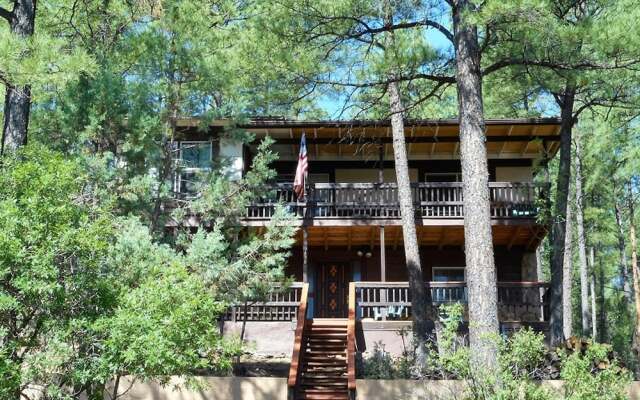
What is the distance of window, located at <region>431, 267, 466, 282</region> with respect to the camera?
19359 millimetres

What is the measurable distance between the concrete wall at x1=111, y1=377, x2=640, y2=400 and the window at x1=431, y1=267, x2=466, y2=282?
7.93 meters

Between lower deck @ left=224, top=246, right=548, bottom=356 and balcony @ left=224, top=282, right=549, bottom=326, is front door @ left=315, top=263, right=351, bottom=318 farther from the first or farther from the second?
balcony @ left=224, top=282, right=549, bottom=326

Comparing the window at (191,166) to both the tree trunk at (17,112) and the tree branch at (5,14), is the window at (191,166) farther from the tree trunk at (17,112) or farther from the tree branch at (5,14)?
the tree branch at (5,14)

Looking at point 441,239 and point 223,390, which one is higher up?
point 441,239

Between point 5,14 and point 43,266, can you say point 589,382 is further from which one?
point 5,14

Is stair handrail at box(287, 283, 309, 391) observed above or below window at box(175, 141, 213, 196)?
below

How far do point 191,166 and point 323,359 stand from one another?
497 centimetres

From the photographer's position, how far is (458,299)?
16156mm

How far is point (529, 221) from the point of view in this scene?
17031 millimetres

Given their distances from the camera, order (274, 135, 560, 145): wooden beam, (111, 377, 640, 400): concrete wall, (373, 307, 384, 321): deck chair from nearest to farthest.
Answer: (111, 377, 640, 400): concrete wall, (373, 307, 384, 321): deck chair, (274, 135, 560, 145): wooden beam

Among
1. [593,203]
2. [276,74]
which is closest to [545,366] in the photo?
[276,74]

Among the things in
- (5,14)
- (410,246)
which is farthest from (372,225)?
(5,14)

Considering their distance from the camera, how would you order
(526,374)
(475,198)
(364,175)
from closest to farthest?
(526,374) < (475,198) < (364,175)

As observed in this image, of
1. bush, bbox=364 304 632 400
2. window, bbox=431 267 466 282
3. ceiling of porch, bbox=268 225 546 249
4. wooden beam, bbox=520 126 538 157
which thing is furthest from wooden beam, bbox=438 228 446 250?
bush, bbox=364 304 632 400
